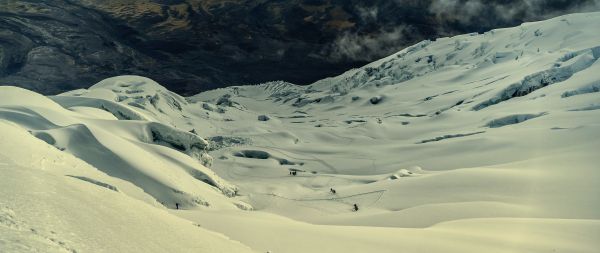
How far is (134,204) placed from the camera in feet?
22.4

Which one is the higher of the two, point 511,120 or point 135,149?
point 511,120

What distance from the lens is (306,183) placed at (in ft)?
115

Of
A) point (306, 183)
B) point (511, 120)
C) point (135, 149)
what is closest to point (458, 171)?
point (306, 183)

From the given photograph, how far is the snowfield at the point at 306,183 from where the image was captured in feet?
18.9

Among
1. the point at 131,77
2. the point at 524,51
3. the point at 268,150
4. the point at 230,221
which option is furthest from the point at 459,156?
the point at 131,77

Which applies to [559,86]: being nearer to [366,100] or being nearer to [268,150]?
[268,150]

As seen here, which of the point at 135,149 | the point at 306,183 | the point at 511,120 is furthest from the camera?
the point at 511,120

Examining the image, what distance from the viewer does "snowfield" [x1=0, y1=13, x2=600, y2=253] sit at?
577 centimetres

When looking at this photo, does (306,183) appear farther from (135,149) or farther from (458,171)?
(135,149)

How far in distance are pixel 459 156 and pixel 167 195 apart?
91.3ft

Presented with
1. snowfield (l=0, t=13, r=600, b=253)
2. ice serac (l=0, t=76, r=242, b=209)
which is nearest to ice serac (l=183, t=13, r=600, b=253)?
snowfield (l=0, t=13, r=600, b=253)

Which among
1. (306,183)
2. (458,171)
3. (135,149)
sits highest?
(458,171)

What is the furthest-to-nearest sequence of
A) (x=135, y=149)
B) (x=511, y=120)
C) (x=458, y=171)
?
1. (x=511, y=120)
2. (x=458, y=171)
3. (x=135, y=149)

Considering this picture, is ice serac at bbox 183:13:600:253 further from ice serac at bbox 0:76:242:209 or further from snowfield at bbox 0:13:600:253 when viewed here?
ice serac at bbox 0:76:242:209
